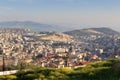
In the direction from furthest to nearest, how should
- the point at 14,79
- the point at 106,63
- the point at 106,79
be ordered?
1. the point at 106,63
2. the point at 14,79
3. the point at 106,79

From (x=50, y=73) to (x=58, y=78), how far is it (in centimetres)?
221

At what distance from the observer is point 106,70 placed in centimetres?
3759

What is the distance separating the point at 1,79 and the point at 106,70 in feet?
34.7

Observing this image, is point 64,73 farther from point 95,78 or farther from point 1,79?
point 1,79

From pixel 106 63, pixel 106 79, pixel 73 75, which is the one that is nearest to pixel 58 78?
pixel 73 75

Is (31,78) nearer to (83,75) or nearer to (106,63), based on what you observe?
(83,75)

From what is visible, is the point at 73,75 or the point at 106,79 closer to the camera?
the point at 106,79

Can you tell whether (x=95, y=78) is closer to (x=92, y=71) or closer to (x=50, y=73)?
(x=92, y=71)

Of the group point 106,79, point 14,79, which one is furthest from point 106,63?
point 14,79

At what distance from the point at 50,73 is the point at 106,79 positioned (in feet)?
20.0

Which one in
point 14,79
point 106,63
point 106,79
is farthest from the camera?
point 106,63

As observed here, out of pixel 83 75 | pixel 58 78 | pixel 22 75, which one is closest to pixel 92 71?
pixel 83 75

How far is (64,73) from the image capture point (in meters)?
38.3

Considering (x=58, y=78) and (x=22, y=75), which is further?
(x=22, y=75)
